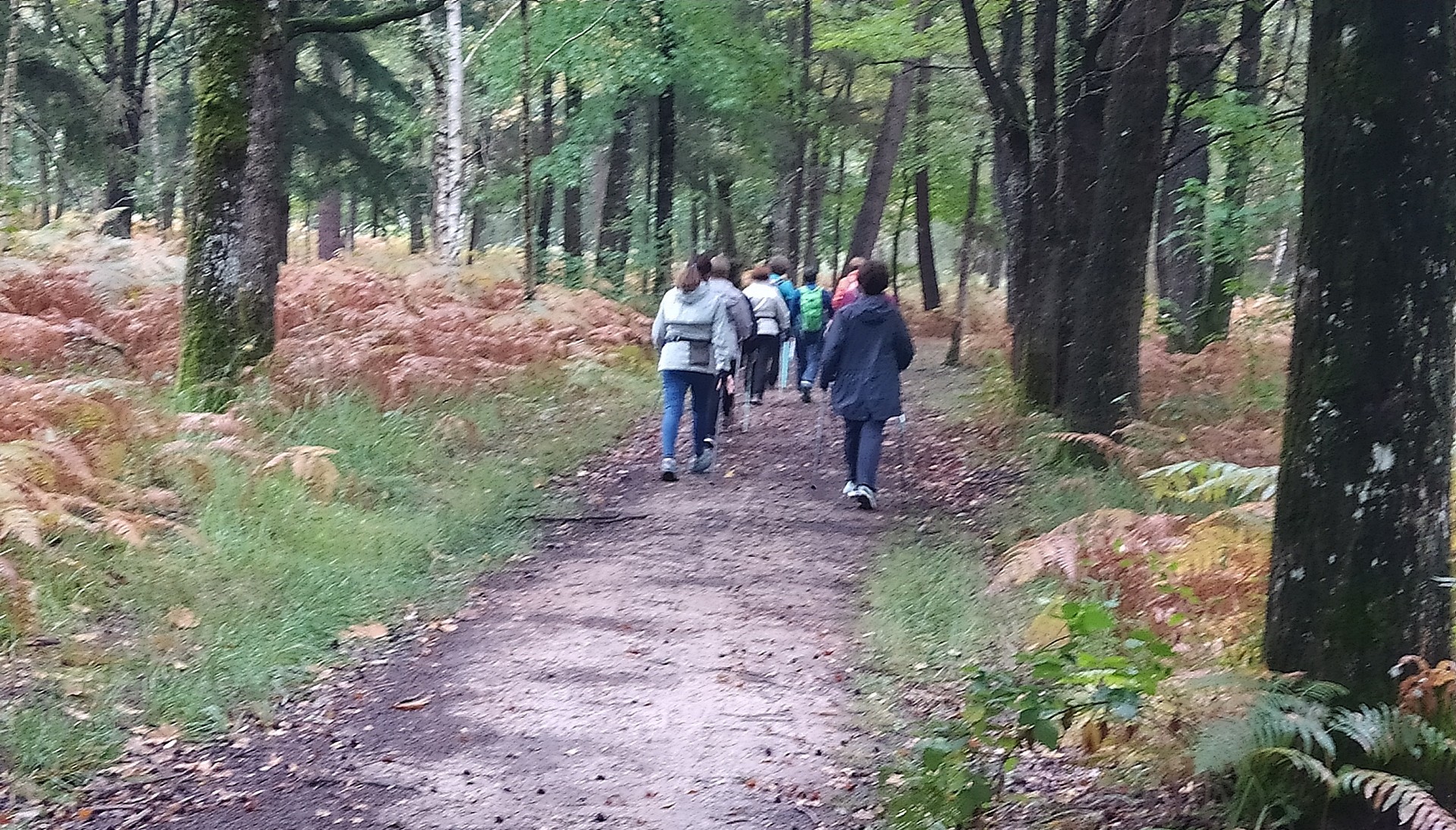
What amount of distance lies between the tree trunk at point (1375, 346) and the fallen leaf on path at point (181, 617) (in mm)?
5026

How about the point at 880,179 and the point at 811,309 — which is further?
the point at 880,179

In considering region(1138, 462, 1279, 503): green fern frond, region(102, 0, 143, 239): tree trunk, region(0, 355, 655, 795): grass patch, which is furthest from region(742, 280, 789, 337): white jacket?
region(102, 0, 143, 239): tree trunk

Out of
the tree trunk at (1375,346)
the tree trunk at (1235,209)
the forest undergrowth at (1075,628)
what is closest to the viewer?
the tree trunk at (1375,346)

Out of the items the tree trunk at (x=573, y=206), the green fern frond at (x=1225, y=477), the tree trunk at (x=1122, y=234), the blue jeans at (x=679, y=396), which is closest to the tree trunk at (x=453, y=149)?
the tree trunk at (x=573, y=206)

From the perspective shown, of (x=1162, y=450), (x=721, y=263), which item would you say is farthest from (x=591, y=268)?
(x=1162, y=450)

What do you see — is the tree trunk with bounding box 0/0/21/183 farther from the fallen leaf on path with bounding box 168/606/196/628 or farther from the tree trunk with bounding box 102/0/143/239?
the fallen leaf on path with bounding box 168/606/196/628

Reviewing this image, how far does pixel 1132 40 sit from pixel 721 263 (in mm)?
4213

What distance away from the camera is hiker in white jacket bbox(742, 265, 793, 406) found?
49.6 ft

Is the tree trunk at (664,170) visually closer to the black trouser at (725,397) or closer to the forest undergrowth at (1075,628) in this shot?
the black trouser at (725,397)

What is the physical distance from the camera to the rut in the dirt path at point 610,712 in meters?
4.73

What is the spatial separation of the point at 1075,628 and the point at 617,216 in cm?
2277

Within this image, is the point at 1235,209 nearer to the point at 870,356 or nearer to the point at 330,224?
the point at 870,356

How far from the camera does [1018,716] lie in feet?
14.7

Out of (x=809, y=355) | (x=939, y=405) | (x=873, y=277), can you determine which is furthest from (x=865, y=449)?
(x=809, y=355)
